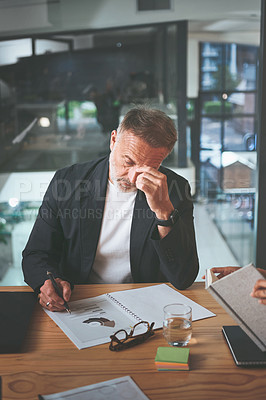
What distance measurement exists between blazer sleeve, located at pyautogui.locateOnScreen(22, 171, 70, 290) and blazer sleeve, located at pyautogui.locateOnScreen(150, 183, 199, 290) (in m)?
0.39

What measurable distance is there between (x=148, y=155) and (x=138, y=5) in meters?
1.42

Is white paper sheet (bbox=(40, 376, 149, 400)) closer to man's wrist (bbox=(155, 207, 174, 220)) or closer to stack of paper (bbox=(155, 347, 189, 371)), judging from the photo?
stack of paper (bbox=(155, 347, 189, 371))

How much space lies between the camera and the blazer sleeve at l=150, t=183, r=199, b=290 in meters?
1.63

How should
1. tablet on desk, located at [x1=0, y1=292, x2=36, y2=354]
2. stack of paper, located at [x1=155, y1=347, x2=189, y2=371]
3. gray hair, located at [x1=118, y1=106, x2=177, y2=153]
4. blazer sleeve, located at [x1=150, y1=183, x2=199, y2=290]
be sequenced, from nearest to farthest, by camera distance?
stack of paper, located at [x1=155, y1=347, x2=189, y2=371] → tablet on desk, located at [x1=0, y1=292, x2=36, y2=354] → blazer sleeve, located at [x1=150, y1=183, x2=199, y2=290] → gray hair, located at [x1=118, y1=106, x2=177, y2=153]

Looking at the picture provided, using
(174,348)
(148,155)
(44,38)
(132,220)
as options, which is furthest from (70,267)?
(44,38)

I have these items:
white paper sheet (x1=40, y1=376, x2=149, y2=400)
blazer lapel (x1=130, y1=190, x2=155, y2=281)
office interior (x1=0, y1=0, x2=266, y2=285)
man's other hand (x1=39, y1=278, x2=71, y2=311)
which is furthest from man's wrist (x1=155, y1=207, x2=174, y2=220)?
office interior (x1=0, y1=0, x2=266, y2=285)

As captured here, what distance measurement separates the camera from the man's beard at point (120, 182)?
6.11ft

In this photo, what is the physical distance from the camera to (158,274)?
1.93 m

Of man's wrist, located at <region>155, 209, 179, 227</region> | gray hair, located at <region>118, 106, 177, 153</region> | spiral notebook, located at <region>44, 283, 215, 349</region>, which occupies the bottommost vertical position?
spiral notebook, located at <region>44, 283, 215, 349</region>

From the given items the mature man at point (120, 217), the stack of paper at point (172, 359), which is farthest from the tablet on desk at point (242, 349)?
the mature man at point (120, 217)

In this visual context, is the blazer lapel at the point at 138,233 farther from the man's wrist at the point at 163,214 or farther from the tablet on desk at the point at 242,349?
the tablet on desk at the point at 242,349

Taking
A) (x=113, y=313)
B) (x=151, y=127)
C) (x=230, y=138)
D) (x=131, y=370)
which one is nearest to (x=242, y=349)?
(x=131, y=370)

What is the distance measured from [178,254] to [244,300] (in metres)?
0.58

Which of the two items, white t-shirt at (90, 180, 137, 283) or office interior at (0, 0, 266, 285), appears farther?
office interior at (0, 0, 266, 285)
